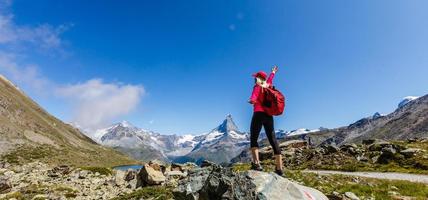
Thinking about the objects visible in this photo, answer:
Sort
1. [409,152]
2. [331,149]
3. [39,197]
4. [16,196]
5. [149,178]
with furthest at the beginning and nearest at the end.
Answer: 1. [331,149]
2. [409,152]
3. [16,196]
4. [149,178]
5. [39,197]

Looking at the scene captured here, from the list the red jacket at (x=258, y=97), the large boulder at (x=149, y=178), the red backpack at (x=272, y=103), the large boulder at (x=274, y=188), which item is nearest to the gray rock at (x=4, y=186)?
the large boulder at (x=149, y=178)

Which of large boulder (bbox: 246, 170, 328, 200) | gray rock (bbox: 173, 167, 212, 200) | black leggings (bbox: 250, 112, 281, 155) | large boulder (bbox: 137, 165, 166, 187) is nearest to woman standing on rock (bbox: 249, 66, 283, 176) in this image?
black leggings (bbox: 250, 112, 281, 155)

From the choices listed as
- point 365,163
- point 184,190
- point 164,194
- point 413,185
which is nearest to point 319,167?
point 365,163

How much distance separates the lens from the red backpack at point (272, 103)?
13539 millimetres

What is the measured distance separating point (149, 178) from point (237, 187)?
19.5 meters

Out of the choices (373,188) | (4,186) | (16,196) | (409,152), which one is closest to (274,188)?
(373,188)

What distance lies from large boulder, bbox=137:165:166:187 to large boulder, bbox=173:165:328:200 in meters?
17.3

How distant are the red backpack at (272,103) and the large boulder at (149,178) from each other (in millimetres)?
17851

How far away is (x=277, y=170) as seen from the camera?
1416 cm

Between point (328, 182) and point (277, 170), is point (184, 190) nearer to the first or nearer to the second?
point (277, 170)

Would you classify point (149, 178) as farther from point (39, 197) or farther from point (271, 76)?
point (271, 76)

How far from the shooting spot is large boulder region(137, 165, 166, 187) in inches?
1145

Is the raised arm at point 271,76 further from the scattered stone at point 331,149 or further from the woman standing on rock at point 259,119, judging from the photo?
the scattered stone at point 331,149

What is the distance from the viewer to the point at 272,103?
1358cm
